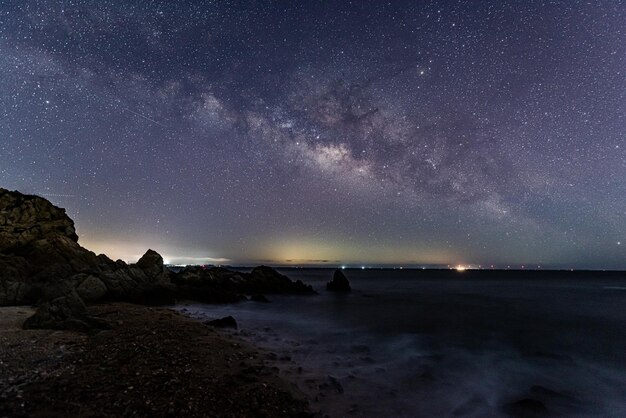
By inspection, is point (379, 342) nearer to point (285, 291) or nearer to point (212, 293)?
point (212, 293)

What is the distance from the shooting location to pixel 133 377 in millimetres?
8039

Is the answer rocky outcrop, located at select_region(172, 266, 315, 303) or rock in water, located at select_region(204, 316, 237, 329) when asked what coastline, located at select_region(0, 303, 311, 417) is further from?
rocky outcrop, located at select_region(172, 266, 315, 303)

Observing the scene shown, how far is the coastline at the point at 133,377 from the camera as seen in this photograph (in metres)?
6.66

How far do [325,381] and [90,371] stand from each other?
662 cm

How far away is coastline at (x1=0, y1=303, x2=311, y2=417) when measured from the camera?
6.66 metres

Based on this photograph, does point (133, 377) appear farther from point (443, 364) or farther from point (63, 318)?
point (443, 364)

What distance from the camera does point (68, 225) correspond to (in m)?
30.6

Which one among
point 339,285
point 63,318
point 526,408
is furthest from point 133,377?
point 339,285

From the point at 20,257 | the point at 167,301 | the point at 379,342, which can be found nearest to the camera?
the point at 379,342

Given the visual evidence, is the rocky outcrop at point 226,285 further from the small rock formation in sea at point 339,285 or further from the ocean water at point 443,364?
the small rock formation in sea at point 339,285

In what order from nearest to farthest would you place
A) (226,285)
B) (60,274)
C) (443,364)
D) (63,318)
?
(63,318) → (443,364) → (60,274) → (226,285)

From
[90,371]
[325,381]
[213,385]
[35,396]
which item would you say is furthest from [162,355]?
[325,381]

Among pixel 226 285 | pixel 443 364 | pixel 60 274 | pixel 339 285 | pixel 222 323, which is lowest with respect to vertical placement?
pixel 339 285

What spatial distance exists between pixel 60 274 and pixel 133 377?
20.8 meters
